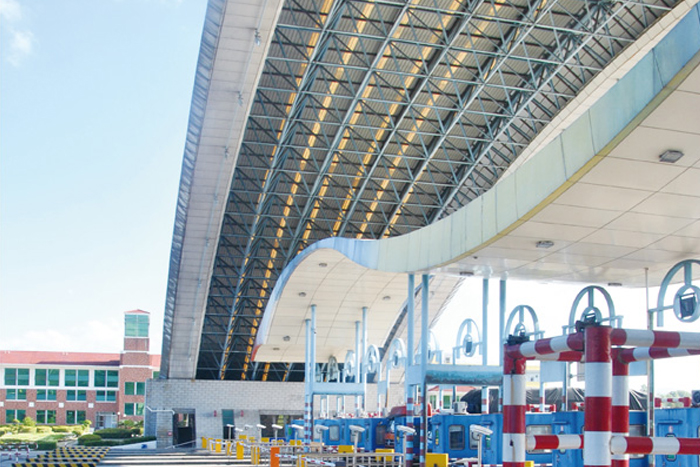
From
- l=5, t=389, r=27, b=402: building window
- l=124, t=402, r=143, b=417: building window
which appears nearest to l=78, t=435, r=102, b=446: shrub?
l=124, t=402, r=143, b=417: building window

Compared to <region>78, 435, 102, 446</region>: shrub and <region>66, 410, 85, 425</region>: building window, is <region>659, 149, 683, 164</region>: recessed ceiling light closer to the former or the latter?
<region>78, 435, 102, 446</region>: shrub

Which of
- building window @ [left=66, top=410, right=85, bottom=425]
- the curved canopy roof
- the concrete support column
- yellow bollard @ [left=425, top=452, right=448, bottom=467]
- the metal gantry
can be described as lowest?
building window @ [left=66, top=410, right=85, bottom=425]

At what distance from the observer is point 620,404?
13.4m

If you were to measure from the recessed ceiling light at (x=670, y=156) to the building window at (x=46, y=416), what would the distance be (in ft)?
265

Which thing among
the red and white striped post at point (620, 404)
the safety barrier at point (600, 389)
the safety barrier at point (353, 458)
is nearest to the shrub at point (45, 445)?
the safety barrier at point (353, 458)

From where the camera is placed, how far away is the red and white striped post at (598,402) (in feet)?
38.5

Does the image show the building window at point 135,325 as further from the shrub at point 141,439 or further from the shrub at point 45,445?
the shrub at point 45,445

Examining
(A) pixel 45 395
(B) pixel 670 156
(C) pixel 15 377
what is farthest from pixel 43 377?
(B) pixel 670 156

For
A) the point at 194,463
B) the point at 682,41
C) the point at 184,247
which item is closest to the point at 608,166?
the point at 682,41

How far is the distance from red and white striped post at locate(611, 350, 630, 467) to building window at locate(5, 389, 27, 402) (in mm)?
81593

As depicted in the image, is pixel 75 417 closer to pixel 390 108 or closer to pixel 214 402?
pixel 214 402

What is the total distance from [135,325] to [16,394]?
1519 cm

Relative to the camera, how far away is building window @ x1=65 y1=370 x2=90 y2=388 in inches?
3378

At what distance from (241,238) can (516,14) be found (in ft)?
88.2
